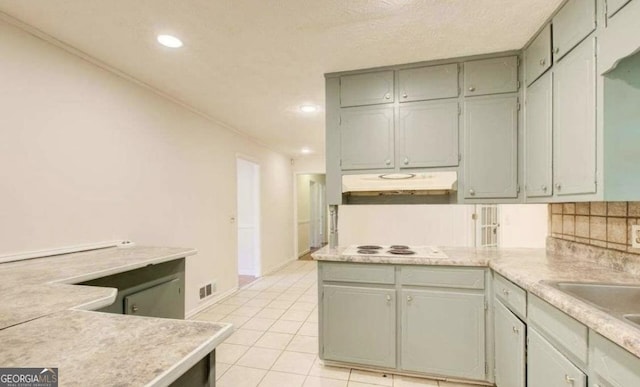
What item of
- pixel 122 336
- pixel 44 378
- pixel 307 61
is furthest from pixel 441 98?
pixel 44 378

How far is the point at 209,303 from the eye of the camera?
11.8 ft

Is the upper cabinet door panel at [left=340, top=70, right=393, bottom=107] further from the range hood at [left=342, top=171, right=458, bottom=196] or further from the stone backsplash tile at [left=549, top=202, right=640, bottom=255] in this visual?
the stone backsplash tile at [left=549, top=202, right=640, bottom=255]

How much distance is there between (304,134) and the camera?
182 inches

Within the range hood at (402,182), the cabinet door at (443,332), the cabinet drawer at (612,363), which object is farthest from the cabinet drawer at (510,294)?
the range hood at (402,182)

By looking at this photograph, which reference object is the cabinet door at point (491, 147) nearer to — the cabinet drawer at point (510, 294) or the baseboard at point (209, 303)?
the cabinet drawer at point (510, 294)

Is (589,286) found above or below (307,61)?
below

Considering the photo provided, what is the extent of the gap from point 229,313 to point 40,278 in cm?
227

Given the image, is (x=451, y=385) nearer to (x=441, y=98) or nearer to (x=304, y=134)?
(x=441, y=98)

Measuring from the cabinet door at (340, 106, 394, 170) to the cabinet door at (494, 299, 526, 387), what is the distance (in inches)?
51.8

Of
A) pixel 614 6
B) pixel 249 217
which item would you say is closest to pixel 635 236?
pixel 614 6

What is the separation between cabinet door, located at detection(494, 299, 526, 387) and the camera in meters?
1.59

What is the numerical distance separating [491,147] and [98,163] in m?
3.11

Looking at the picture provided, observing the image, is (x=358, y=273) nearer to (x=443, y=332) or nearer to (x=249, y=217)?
(x=443, y=332)

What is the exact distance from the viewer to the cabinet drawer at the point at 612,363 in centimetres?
88
